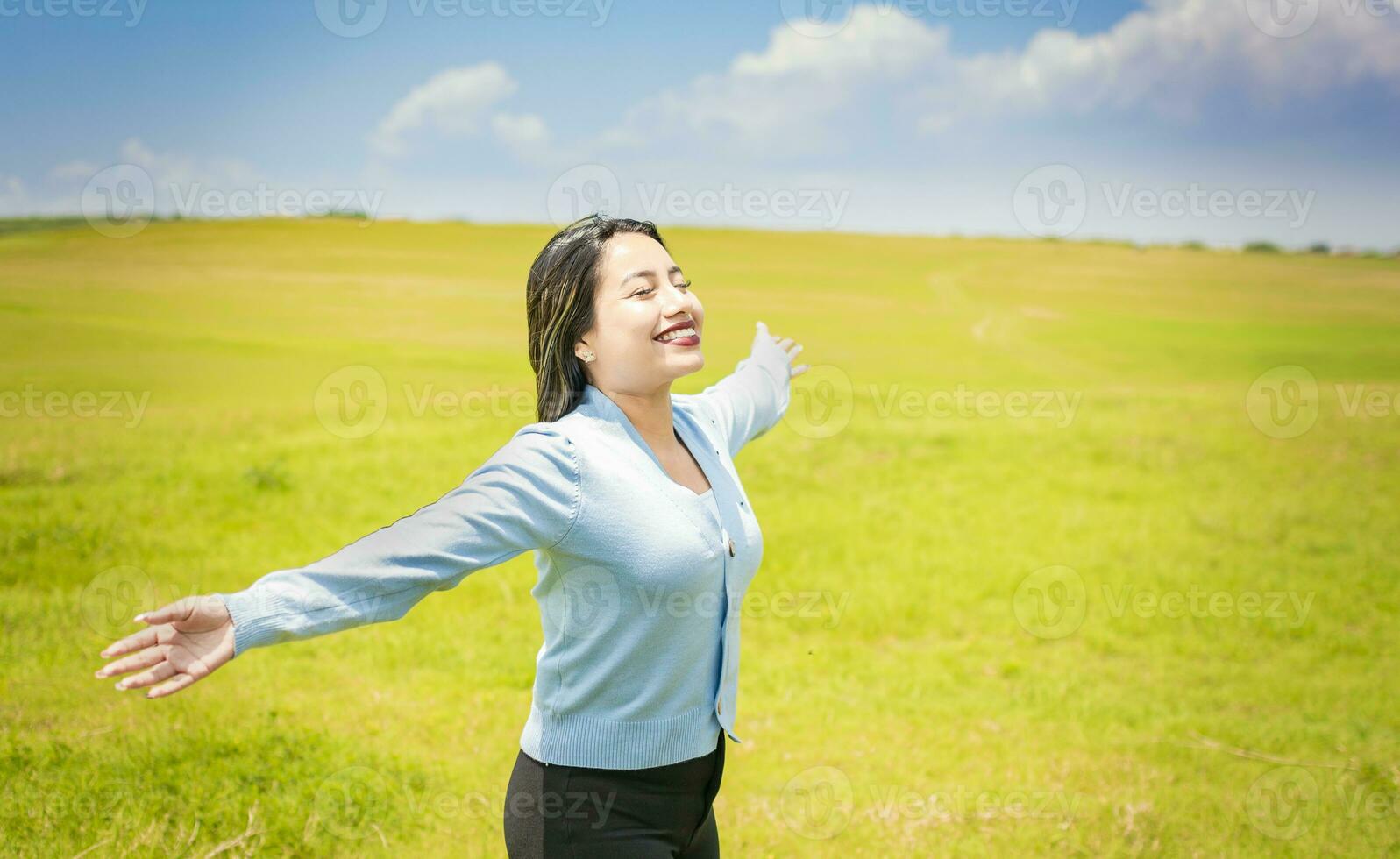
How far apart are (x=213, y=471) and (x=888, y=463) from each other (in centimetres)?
663

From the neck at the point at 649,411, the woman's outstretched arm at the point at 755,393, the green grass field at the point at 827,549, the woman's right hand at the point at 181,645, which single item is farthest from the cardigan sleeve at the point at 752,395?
the green grass field at the point at 827,549

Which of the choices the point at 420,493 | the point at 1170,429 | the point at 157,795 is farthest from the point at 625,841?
the point at 1170,429

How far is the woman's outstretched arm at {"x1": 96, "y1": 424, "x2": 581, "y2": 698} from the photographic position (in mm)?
1865

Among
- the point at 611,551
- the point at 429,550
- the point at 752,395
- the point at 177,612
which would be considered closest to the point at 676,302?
the point at 611,551

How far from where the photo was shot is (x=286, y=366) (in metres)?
13.5

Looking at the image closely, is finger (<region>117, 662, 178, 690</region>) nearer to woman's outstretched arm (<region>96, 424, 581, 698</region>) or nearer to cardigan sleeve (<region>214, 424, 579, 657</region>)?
woman's outstretched arm (<region>96, 424, 581, 698</region>)

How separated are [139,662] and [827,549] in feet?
24.0

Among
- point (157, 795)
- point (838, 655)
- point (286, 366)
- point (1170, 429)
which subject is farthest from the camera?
point (286, 366)

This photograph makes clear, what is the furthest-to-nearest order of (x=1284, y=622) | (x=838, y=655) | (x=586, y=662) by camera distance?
(x=1284, y=622)
(x=838, y=655)
(x=586, y=662)

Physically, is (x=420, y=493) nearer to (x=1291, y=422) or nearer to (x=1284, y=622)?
(x=1284, y=622)

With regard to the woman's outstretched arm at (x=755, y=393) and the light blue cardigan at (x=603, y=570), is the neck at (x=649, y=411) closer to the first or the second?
the light blue cardigan at (x=603, y=570)

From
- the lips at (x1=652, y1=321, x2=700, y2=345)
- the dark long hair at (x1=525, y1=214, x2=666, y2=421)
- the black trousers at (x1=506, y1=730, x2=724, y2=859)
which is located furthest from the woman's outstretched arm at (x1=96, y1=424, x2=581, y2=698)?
the black trousers at (x1=506, y1=730, x2=724, y2=859)

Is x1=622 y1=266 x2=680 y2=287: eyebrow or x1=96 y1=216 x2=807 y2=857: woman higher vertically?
x1=622 y1=266 x2=680 y2=287: eyebrow

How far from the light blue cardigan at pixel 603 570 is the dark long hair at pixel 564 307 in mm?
89
